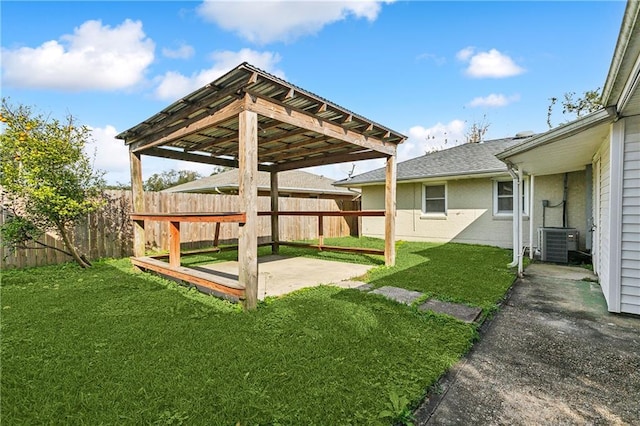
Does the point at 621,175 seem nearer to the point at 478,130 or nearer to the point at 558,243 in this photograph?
the point at 558,243

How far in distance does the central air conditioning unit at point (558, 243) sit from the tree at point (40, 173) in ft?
32.7

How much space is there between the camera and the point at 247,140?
3.59 m

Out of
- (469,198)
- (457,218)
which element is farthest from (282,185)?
(469,198)

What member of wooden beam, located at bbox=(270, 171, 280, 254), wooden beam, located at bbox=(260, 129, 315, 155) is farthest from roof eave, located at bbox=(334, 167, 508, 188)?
wooden beam, located at bbox=(260, 129, 315, 155)

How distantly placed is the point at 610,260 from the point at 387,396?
3.63 metres

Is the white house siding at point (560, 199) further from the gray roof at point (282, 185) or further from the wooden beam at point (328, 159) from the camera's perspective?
the gray roof at point (282, 185)

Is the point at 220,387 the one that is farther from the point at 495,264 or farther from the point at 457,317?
the point at 495,264

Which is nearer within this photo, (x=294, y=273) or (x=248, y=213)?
(x=248, y=213)

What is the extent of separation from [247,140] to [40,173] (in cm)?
430

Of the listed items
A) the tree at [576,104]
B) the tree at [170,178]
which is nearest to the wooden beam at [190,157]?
the tree at [576,104]

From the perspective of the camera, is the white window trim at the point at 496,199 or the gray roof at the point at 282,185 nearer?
the white window trim at the point at 496,199

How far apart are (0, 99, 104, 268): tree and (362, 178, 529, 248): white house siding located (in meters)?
9.54

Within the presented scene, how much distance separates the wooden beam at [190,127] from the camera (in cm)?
381

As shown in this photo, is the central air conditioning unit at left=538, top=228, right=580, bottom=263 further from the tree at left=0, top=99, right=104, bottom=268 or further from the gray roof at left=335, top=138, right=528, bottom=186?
the tree at left=0, top=99, right=104, bottom=268
